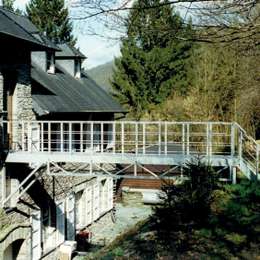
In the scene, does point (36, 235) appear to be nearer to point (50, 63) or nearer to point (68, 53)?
point (50, 63)

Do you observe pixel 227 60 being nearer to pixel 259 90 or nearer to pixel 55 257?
pixel 259 90

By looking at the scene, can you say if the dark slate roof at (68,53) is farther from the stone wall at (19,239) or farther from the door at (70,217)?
the stone wall at (19,239)

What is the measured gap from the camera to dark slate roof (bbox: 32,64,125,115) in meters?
18.6

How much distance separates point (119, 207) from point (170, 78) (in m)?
18.2

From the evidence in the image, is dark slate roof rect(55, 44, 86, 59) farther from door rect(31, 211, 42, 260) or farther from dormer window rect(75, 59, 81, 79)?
door rect(31, 211, 42, 260)

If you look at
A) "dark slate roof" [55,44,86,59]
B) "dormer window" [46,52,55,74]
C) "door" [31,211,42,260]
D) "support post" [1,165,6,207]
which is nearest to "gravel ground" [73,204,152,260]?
"door" [31,211,42,260]

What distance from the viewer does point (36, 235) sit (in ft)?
56.3

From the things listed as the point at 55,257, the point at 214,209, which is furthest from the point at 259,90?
the point at 214,209

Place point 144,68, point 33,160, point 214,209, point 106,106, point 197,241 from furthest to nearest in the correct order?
point 144,68 → point 106,106 → point 33,160 → point 214,209 → point 197,241

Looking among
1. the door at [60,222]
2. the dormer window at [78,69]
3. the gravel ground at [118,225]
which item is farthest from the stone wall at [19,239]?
the dormer window at [78,69]

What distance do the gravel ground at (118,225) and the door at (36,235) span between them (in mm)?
1906

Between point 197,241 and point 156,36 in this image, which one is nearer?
point 156,36

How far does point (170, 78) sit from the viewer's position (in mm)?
43031

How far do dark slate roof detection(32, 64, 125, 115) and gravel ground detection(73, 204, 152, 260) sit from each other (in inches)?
224
